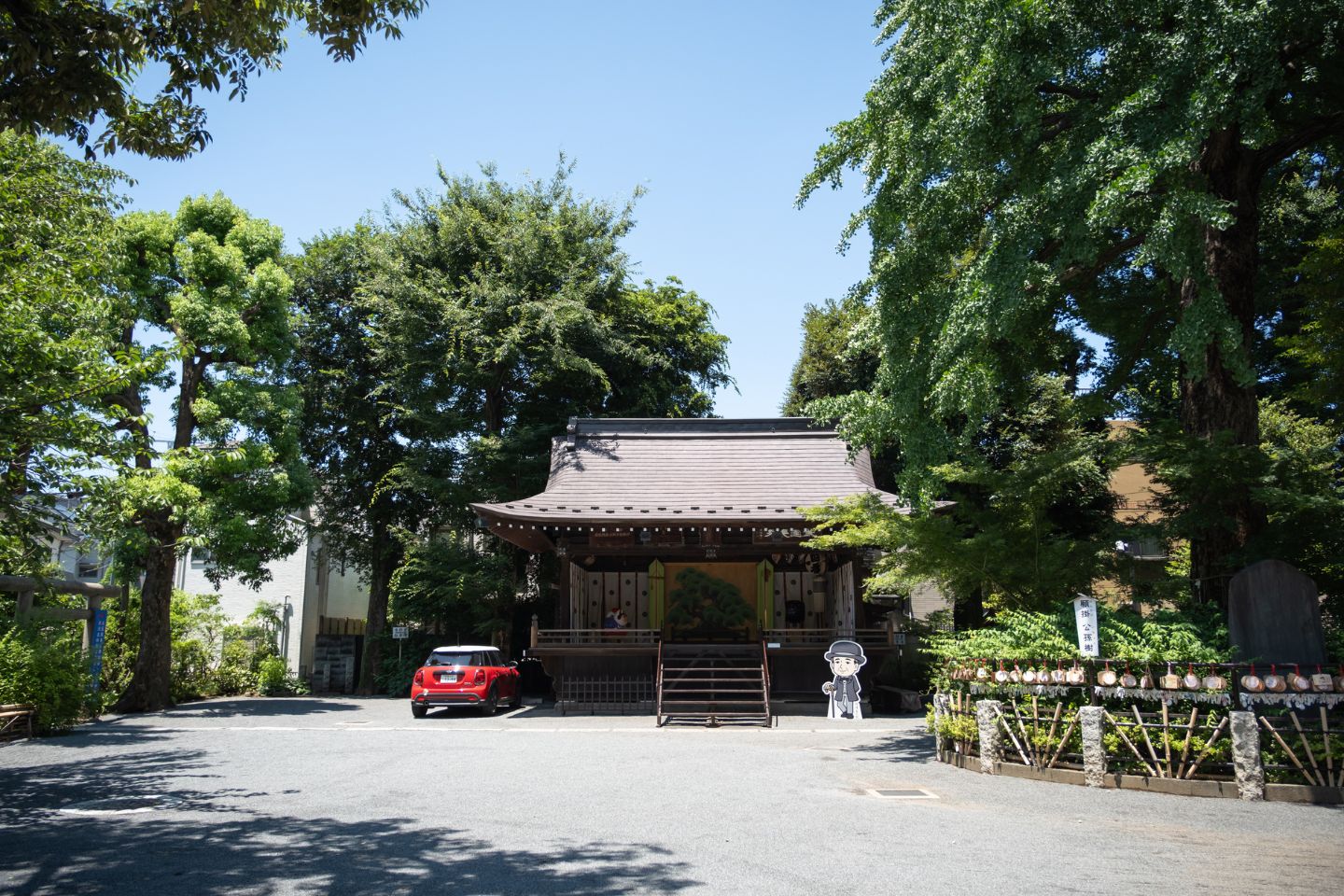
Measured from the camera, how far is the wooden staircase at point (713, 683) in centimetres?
1655

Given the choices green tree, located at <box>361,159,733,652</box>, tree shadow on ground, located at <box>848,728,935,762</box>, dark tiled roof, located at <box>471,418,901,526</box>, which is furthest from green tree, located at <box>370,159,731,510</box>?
tree shadow on ground, located at <box>848,728,935,762</box>

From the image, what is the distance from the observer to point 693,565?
22.1m

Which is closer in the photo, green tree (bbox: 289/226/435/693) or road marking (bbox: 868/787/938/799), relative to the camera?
road marking (bbox: 868/787/938/799)

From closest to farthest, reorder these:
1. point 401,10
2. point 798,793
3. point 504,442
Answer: point 401,10 → point 798,793 → point 504,442

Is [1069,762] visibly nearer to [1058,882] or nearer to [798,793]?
[798,793]

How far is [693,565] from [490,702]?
233 inches

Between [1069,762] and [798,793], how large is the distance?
3.09 m

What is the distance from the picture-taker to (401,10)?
740cm

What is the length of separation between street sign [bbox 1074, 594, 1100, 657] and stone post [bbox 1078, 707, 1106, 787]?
58 cm

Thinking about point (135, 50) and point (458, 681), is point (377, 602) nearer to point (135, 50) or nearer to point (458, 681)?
point (458, 681)

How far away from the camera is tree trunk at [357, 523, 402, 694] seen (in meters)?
26.8

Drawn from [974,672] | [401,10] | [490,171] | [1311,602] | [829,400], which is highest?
[490,171]

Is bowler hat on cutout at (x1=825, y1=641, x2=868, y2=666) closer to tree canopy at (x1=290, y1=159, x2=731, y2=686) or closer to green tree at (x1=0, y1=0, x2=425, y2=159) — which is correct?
tree canopy at (x1=290, y1=159, x2=731, y2=686)

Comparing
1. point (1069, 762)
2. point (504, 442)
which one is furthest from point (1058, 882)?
point (504, 442)
